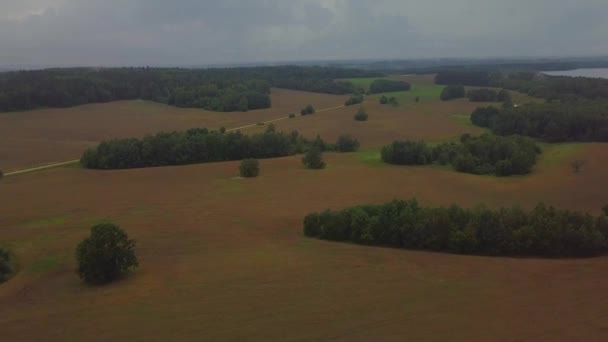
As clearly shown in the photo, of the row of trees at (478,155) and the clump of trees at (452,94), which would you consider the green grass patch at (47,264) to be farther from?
the clump of trees at (452,94)

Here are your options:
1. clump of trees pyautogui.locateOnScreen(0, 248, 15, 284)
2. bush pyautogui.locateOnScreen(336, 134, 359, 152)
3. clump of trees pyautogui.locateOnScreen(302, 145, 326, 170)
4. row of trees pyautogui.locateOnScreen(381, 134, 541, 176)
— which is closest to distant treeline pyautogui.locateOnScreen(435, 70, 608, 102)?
row of trees pyautogui.locateOnScreen(381, 134, 541, 176)

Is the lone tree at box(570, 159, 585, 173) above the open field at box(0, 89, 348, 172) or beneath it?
beneath

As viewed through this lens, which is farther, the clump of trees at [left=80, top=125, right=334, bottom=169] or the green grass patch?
the clump of trees at [left=80, top=125, right=334, bottom=169]

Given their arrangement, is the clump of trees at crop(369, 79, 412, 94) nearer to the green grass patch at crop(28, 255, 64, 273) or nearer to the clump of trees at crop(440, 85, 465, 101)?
the clump of trees at crop(440, 85, 465, 101)

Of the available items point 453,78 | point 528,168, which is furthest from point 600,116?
point 453,78

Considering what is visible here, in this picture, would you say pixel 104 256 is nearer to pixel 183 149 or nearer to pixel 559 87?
pixel 183 149

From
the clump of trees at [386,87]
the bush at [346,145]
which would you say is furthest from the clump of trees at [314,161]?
the clump of trees at [386,87]

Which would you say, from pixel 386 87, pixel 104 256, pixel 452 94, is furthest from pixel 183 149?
pixel 386 87
